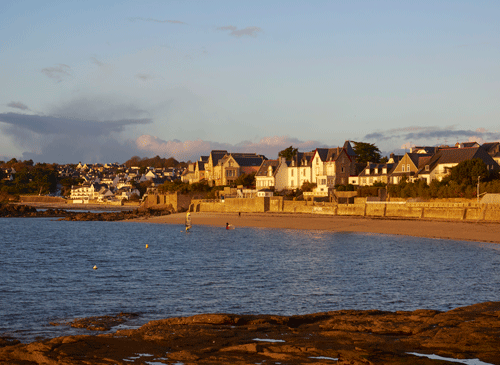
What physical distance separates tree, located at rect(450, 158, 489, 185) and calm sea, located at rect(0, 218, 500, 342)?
15.2 meters

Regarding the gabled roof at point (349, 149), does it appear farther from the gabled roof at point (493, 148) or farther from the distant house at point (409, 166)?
the gabled roof at point (493, 148)

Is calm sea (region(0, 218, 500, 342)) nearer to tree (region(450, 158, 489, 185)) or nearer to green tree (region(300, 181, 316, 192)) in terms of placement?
tree (region(450, 158, 489, 185))

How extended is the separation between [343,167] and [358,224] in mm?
23643

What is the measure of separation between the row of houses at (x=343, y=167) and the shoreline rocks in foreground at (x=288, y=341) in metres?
48.8

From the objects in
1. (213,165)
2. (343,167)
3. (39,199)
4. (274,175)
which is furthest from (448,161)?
(39,199)

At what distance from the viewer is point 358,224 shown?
169 feet

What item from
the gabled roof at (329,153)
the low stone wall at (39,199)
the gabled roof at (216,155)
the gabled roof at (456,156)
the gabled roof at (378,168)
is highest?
the gabled roof at (216,155)

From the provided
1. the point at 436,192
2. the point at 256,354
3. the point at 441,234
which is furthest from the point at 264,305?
the point at 436,192

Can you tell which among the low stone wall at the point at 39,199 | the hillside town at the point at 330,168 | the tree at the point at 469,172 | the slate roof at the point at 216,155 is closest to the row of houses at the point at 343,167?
the hillside town at the point at 330,168

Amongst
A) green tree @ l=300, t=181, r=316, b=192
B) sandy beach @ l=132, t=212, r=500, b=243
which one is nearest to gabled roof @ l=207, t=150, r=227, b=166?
sandy beach @ l=132, t=212, r=500, b=243

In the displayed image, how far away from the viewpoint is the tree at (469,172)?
2094 inches

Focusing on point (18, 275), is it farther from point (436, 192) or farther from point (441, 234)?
point (436, 192)

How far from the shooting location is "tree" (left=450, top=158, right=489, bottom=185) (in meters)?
53.2

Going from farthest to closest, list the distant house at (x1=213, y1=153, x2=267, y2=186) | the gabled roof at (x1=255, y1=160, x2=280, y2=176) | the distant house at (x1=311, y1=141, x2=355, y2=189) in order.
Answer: the distant house at (x1=213, y1=153, x2=267, y2=186) → the gabled roof at (x1=255, y1=160, x2=280, y2=176) → the distant house at (x1=311, y1=141, x2=355, y2=189)
